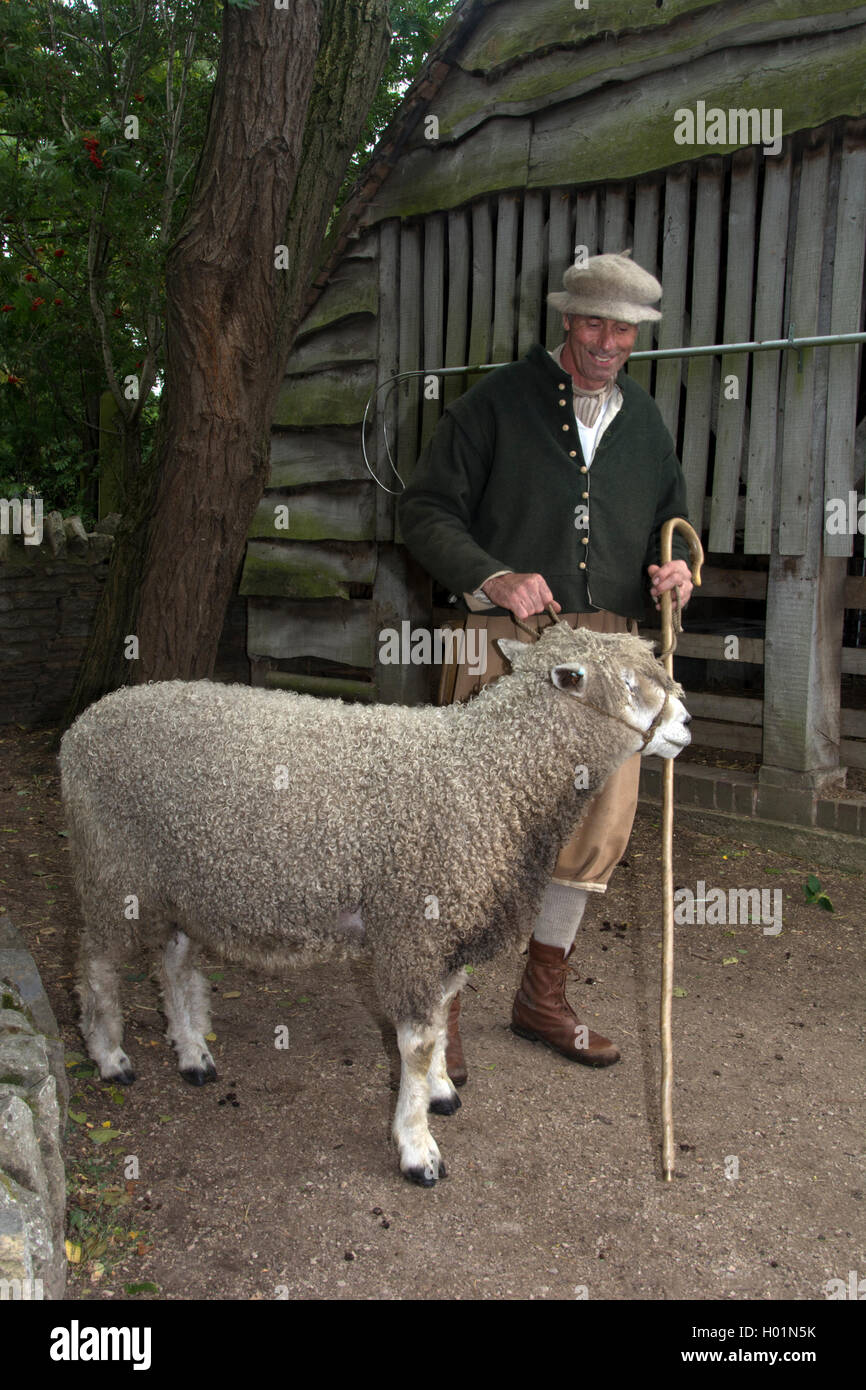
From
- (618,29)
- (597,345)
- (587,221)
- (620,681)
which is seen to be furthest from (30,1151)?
(618,29)

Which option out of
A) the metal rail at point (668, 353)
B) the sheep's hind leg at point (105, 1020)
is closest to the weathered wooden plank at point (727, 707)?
the metal rail at point (668, 353)

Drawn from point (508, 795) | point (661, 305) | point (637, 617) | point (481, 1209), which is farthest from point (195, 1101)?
point (661, 305)

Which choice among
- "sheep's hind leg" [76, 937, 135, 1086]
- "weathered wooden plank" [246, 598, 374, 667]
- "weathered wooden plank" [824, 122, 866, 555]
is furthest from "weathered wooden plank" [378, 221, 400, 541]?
"sheep's hind leg" [76, 937, 135, 1086]

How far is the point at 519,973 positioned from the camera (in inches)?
170

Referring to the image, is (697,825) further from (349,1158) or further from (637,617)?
(349,1158)

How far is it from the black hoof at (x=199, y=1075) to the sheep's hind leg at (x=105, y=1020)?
17cm

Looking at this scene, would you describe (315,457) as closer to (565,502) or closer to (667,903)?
(565,502)

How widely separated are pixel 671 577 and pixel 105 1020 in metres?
2.19

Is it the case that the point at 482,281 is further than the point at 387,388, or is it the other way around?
the point at 387,388

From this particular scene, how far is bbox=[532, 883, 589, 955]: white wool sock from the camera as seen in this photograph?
3535mm

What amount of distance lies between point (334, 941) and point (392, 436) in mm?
4629

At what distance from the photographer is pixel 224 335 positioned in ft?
16.6

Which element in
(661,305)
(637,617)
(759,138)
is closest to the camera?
(637,617)

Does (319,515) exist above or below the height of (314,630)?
above
